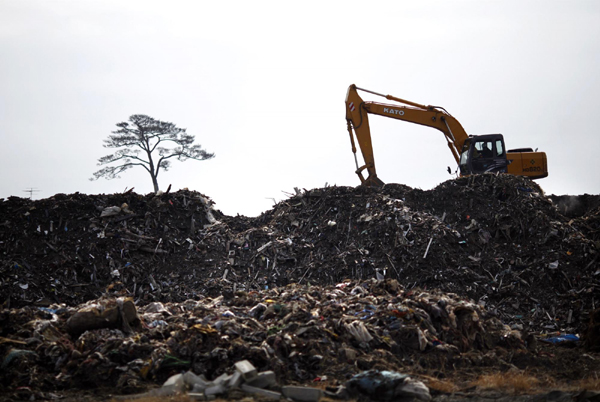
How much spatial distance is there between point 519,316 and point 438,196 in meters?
5.29

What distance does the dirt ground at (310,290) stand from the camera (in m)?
7.67

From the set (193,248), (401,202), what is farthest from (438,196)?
(193,248)

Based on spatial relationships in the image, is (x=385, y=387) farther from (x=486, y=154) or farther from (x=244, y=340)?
(x=486, y=154)

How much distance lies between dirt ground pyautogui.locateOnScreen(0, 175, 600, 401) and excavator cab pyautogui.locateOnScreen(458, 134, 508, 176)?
1.62 meters

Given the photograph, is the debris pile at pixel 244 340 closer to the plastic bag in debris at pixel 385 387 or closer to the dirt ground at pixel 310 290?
the dirt ground at pixel 310 290

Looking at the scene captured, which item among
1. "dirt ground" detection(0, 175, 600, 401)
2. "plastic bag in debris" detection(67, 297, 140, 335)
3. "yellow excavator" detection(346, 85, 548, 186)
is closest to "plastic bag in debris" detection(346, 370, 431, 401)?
"dirt ground" detection(0, 175, 600, 401)

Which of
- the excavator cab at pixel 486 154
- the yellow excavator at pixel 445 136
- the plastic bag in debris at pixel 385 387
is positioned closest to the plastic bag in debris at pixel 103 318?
the plastic bag in debris at pixel 385 387

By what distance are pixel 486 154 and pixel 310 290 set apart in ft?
32.9

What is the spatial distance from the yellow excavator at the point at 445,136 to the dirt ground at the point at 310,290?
1.60 metres

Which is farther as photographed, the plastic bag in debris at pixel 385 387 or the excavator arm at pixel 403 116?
the excavator arm at pixel 403 116

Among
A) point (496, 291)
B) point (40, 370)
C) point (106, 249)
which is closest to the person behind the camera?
point (40, 370)

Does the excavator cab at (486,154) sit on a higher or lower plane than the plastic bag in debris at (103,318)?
higher

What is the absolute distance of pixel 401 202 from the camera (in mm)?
16078

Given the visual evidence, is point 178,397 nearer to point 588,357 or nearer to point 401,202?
point 588,357
